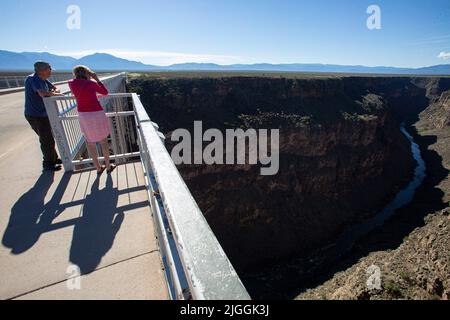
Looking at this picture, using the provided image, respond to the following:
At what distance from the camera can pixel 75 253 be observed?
3178mm

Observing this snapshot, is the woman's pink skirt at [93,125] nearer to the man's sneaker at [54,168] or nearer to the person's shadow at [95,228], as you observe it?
the person's shadow at [95,228]

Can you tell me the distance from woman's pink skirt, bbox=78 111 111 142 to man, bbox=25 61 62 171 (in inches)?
45.9

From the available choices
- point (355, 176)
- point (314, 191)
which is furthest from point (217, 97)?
point (355, 176)

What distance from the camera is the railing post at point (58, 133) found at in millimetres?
5094

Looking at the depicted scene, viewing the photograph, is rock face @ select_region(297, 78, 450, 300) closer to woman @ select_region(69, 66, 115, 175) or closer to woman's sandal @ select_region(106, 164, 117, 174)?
woman's sandal @ select_region(106, 164, 117, 174)

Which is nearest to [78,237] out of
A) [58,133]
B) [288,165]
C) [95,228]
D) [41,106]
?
[95,228]

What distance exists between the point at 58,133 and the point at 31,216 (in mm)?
1999

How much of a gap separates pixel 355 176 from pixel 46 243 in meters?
48.3

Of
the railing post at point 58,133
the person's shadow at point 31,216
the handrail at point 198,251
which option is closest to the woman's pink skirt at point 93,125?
the railing post at point 58,133

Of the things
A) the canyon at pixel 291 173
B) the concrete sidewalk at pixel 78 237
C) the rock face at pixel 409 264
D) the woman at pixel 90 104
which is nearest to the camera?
the concrete sidewalk at pixel 78 237

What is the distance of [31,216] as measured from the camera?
3947 mm

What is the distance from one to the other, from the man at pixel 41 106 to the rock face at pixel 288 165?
23.8m

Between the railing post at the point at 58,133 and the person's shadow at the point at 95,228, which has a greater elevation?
the railing post at the point at 58,133
